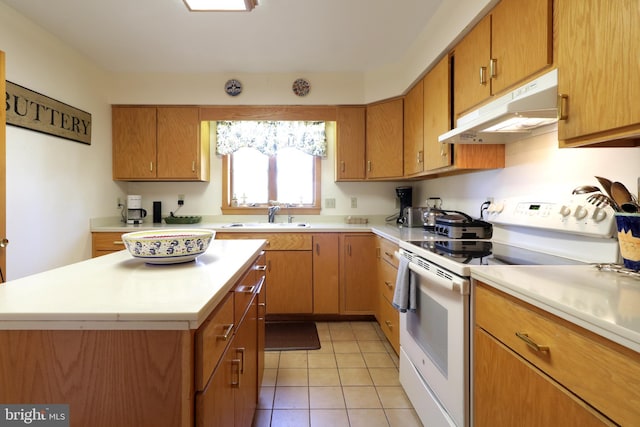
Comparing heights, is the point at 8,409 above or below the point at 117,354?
below

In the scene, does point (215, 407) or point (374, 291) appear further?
point (374, 291)

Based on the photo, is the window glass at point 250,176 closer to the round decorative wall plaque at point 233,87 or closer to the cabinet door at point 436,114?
the round decorative wall plaque at point 233,87

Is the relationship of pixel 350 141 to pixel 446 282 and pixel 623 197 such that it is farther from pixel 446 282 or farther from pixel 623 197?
pixel 623 197

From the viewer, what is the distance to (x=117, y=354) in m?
0.67

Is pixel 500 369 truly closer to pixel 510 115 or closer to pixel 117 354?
pixel 510 115

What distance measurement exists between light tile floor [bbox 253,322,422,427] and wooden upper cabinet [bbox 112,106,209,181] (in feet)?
6.85

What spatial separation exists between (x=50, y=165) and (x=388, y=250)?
268 centimetres

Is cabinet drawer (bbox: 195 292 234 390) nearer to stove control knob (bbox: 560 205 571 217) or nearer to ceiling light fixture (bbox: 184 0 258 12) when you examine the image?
stove control knob (bbox: 560 205 571 217)

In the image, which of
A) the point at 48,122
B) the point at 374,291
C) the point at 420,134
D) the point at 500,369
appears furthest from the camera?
the point at 374,291

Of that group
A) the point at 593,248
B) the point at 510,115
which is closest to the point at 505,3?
the point at 510,115

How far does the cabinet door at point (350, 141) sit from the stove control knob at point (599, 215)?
204cm

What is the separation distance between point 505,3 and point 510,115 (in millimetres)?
638

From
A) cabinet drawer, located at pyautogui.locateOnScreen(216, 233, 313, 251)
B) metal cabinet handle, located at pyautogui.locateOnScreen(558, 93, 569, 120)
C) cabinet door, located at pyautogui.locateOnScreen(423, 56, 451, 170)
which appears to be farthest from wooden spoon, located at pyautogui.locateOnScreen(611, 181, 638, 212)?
cabinet drawer, located at pyautogui.locateOnScreen(216, 233, 313, 251)

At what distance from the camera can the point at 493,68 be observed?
5.06 ft
